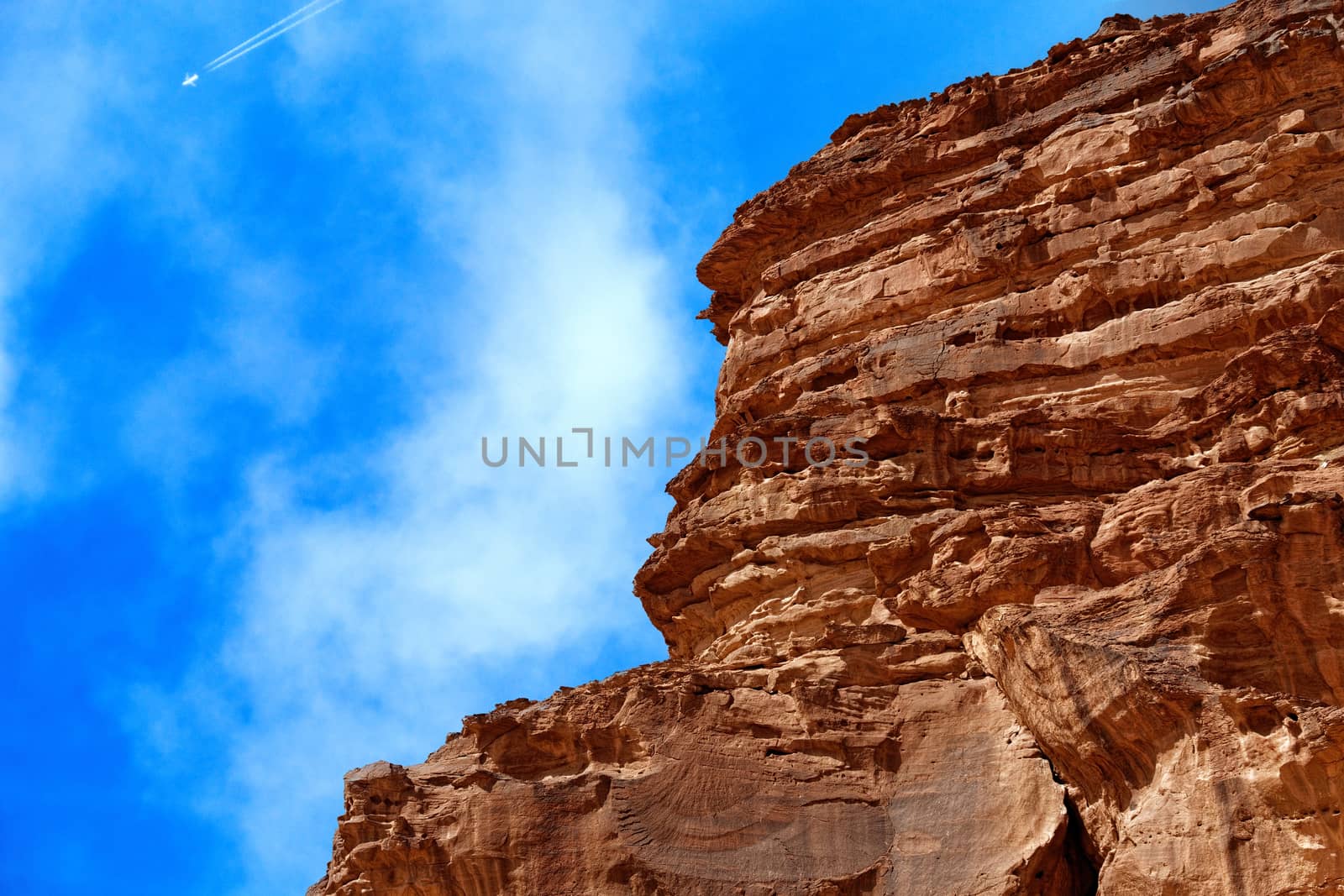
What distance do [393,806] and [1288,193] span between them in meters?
16.6

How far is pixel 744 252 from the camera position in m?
32.0

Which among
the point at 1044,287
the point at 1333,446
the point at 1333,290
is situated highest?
the point at 1044,287

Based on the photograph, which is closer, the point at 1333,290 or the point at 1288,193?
the point at 1333,290

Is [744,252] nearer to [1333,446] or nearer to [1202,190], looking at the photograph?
[1202,190]

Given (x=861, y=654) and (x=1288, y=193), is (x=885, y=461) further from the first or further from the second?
(x=1288, y=193)

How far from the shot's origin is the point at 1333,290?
22.1 metres

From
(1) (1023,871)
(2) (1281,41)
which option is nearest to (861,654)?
(1) (1023,871)

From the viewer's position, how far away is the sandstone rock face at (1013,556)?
653 inches

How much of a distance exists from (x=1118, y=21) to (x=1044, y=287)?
25.4 ft

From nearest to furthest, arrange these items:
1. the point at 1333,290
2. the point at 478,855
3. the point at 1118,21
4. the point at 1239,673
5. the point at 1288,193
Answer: the point at 1239,673 < the point at 478,855 < the point at 1333,290 < the point at 1288,193 < the point at 1118,21

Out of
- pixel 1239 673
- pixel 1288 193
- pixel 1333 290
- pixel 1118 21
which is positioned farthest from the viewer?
pixel 1118 21

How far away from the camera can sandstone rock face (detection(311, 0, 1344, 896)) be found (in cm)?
1659

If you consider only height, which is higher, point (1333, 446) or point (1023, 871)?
point (1333, 446)

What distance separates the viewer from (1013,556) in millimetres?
19172
